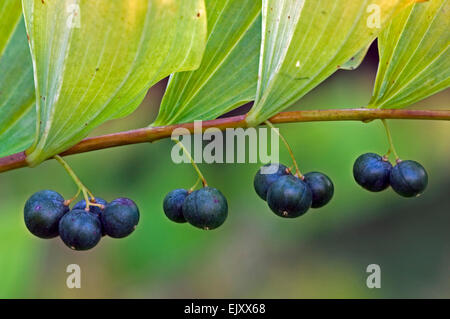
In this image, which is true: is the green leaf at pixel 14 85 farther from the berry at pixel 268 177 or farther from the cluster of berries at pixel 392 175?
the cluster of berries at pixel 392 175

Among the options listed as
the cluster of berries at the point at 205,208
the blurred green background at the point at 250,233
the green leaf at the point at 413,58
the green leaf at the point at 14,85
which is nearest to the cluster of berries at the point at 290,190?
the cluster of berries at the point at 205,208

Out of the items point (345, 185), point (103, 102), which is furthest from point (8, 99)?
point (345, 185)

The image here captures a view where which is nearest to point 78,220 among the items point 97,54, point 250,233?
point 97,54

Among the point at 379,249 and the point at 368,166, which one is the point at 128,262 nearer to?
the point at 379,249

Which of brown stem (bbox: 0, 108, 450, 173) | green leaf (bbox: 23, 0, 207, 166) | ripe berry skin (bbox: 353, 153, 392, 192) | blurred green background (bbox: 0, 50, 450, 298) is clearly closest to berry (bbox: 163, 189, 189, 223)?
brown stem (bbox: 0, 108, 450, 173)

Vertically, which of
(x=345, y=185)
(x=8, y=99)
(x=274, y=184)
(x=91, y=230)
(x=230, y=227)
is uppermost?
(x=345, y=185)

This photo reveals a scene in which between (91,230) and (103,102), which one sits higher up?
(103,102)

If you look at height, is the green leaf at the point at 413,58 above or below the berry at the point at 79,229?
above
